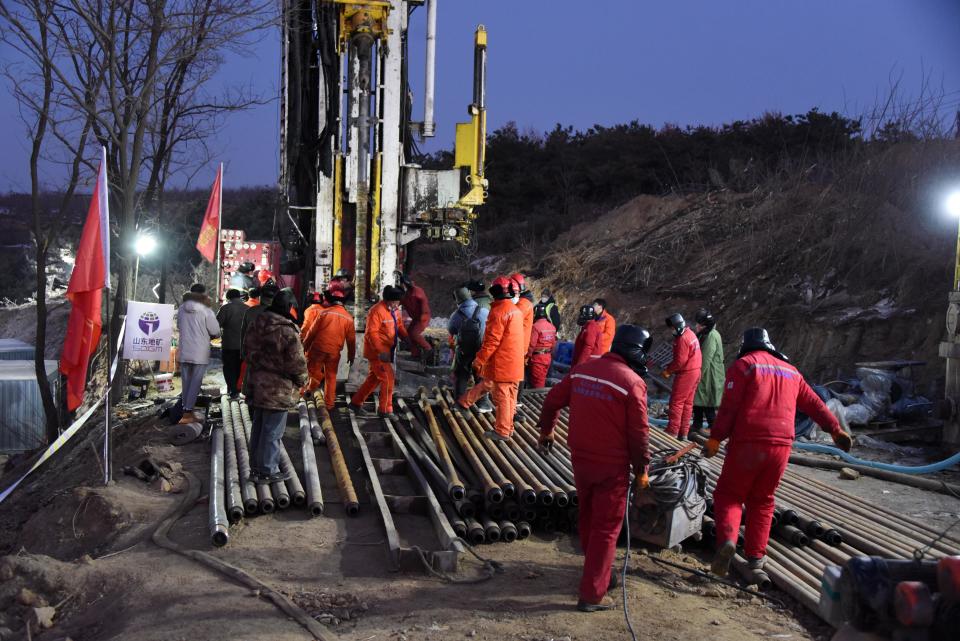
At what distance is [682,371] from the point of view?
33.9 ft

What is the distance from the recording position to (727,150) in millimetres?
29641

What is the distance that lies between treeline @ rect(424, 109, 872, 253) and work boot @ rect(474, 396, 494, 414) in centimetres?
1568

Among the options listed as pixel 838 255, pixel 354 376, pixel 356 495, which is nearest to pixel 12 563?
pixel 356 495

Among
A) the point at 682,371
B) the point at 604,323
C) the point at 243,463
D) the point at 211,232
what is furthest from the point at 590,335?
the point at 211,232

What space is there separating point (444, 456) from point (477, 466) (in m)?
0.58

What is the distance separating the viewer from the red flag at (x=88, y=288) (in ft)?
23.9

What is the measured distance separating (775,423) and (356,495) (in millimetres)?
3657

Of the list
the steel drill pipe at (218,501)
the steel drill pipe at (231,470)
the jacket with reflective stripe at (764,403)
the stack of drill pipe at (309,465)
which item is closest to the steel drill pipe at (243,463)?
the steel drill pipe at (231,470)

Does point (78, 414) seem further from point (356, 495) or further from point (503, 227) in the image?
point (503, 227)

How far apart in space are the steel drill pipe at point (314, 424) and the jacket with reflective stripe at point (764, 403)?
14.5 feet

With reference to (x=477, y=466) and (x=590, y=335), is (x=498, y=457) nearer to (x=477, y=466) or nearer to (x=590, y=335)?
(x=477, y=466)

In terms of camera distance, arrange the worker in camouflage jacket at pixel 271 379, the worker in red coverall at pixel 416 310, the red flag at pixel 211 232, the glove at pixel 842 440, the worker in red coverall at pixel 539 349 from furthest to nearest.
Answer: the red flag at pixel 211 232 < the worker in red coverall at pixel 416 310 < the worker in red coverall at pixel 539 349 < the worker in camouflage jacket at pixel 271 379 < the glove at pixel 842 440

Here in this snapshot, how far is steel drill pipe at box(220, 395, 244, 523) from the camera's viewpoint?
21.1 feet

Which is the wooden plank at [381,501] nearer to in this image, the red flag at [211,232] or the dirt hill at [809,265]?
the red flag at [211,232]
